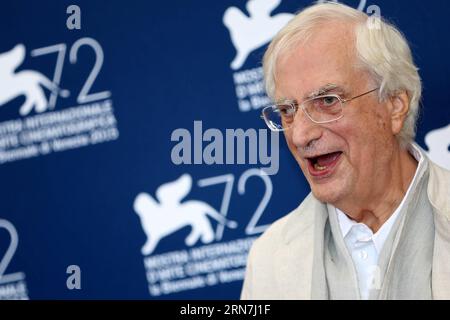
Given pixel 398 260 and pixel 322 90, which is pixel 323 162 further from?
pixel 398 260

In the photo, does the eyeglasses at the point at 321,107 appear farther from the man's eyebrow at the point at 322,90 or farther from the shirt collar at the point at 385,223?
the shirt collar at the point at 385,223

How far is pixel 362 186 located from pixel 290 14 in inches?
32.4

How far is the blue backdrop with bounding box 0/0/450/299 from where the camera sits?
8.57ft

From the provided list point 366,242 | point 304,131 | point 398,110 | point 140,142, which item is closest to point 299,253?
point 366,242

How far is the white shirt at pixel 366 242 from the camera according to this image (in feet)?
6.34

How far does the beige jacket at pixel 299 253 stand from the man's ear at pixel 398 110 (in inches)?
5.0

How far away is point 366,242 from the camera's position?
199cm

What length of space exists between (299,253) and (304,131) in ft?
1.01

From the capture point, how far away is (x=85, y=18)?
2.68 meters

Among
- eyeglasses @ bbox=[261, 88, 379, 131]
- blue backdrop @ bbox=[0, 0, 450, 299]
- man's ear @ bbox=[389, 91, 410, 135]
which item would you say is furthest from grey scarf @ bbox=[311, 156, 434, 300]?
blue backdrop @ bbox=[0, 0, 450, 299]
